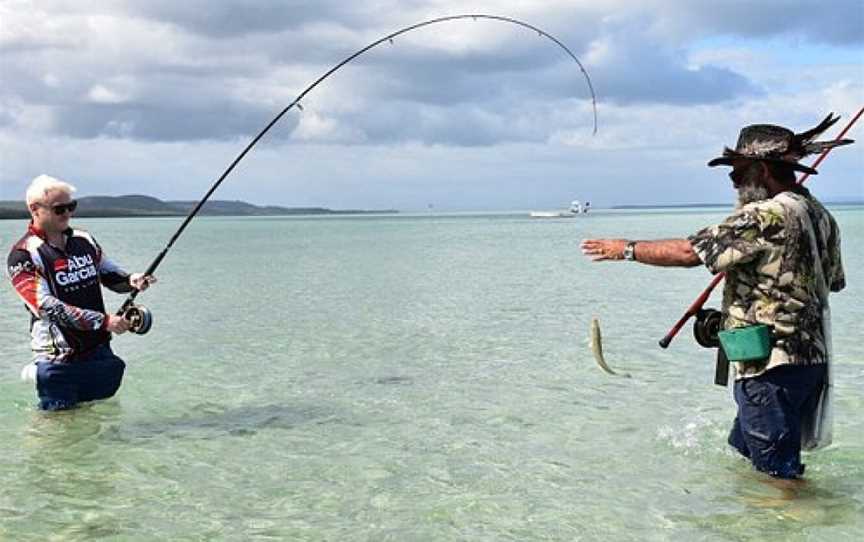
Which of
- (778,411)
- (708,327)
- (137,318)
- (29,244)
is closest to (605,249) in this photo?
(708,327)

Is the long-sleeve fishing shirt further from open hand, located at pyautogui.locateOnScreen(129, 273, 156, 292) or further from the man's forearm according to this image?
the man's forearm

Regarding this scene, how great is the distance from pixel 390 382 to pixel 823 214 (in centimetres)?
624

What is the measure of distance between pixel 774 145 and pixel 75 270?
561 cm

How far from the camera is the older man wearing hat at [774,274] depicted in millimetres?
5191

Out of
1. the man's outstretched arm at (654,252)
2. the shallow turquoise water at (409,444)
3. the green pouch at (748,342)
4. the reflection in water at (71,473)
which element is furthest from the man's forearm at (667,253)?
the reflection in water at (71,473)

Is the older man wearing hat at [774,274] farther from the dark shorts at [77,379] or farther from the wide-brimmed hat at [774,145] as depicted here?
the dark shorts at [77,379]

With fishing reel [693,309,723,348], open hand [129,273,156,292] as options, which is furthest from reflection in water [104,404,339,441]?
fishing reel [693,309,723,348]

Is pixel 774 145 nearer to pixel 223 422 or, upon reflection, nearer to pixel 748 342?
pixel 748 342

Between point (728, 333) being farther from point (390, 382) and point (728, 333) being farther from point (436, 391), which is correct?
point (390, 382)

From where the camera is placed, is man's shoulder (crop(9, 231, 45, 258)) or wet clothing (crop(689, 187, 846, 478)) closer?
wet clothing (crop(689, 187, 846, 478))

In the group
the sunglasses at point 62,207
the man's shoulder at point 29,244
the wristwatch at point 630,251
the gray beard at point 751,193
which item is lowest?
the man's shoulder at point 29,244

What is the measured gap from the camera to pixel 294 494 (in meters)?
6.39

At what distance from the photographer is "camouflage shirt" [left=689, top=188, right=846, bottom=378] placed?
517 cm

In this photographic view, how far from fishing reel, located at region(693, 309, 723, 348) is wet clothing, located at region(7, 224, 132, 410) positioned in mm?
4815
